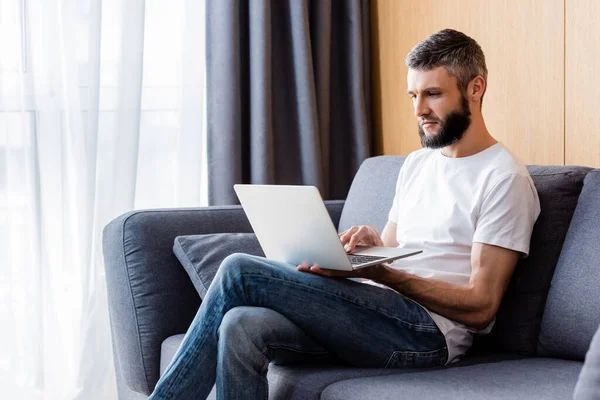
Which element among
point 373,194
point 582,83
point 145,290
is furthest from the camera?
point 373,194

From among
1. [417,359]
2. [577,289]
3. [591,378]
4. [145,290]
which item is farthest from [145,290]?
[591,378]

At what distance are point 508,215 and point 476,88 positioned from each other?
401 mm

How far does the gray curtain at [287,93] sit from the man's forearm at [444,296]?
1.28 metres

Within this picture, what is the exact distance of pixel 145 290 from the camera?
8.20 feet

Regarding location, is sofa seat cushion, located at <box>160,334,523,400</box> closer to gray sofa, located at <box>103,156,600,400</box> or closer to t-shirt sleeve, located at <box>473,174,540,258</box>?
gray sofa, located at <box>103,156,600,400</box>

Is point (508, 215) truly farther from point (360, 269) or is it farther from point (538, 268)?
point (360, 269)

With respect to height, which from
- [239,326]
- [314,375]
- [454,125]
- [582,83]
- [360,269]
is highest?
[582,83]

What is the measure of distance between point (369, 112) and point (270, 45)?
52cm

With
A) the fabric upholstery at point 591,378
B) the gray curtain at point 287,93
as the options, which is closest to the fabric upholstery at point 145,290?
the gray curtain at point 287,93

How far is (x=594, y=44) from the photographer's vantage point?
2.32 m

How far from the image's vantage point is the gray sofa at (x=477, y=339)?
1.80m

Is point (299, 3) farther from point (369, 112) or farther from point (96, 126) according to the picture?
point (96, 126)

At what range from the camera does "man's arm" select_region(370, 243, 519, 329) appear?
6.44 feet

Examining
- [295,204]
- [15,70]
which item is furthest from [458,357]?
[15,70]
